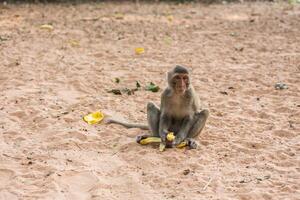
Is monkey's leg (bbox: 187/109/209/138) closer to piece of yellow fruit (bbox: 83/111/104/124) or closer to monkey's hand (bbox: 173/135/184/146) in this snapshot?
monkey's hand (bbox: 173/135/184/146)

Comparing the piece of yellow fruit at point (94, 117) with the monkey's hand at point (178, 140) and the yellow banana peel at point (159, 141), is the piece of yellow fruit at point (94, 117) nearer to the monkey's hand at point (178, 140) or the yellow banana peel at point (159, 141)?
the yellow banana peel at point (159, 141)

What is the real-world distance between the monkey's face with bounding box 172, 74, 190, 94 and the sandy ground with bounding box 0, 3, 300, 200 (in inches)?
26.6

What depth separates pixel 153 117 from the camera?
6609 mm

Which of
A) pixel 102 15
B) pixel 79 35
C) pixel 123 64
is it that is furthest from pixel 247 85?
pixel 102 15

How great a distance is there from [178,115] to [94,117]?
131 cm

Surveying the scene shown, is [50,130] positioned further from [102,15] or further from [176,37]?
[102,15]

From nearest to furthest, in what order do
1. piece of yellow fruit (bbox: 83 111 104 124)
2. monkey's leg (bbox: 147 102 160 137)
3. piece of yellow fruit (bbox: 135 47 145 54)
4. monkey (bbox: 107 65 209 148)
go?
monkey (bbox: 107 65 209 148), monkey's leg (bbox: 147 102 160 137), piece of yellow fruit (bbox: 83 111 104 124), piece of yellow fruit (bbox: 135 47 145 54)

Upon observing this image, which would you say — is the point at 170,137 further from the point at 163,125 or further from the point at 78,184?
the point at 78,184

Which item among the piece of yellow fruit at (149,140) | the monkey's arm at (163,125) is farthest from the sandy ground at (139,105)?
the monkey's arm at (163,125)

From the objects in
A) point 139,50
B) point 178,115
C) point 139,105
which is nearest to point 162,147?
point 178,115

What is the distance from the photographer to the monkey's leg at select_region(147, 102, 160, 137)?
260 inches

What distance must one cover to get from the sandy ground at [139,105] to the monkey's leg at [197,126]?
15cm

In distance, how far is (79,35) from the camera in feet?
41.6

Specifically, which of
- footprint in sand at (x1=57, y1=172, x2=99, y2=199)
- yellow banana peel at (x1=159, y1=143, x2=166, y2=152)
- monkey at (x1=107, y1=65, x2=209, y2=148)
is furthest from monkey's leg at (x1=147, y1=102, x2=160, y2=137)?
footprint in sand at (x1=57, y1=172, x2=99, y2=199)
